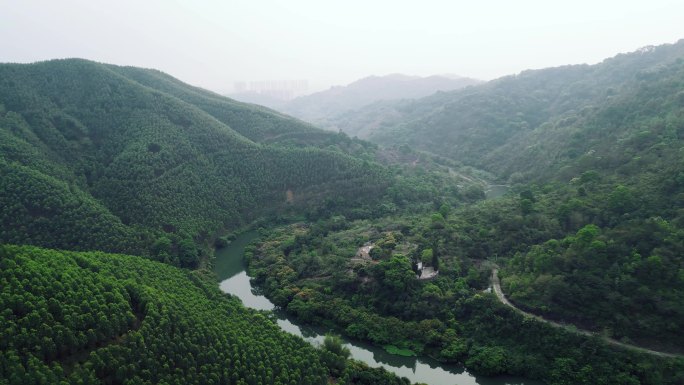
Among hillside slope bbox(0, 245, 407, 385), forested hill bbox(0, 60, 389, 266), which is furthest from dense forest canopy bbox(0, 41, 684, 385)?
forested hill bbox(0, 60, 389, 266)

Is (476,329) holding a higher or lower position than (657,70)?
lower

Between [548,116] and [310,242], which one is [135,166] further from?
[548,116]

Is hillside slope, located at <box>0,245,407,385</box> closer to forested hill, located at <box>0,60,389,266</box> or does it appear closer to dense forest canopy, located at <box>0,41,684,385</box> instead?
dense forest canopy, located at <box>0,41,684,385</box>

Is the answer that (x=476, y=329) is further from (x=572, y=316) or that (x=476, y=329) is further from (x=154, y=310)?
(x=154, y=310)

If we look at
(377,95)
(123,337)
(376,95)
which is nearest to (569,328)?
(123,337)

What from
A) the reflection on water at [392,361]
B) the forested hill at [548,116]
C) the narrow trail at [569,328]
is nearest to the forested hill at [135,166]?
the reflection on water at [392,361]

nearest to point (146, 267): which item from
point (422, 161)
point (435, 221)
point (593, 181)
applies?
point (435, 221)

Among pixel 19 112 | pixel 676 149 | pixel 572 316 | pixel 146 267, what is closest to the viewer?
pixel 572 316
